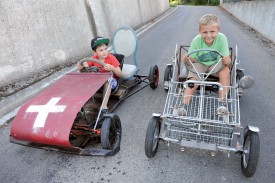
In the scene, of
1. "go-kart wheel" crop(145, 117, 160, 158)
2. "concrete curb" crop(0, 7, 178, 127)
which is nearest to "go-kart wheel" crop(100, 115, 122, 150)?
"go-kart wheel" crop(145, 117, 160, 158)

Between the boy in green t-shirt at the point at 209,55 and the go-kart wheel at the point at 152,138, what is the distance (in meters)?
0.51

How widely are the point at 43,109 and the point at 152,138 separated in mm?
1405

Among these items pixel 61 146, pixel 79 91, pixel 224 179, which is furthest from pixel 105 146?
pixel 224 179

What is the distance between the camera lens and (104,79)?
3.44 m

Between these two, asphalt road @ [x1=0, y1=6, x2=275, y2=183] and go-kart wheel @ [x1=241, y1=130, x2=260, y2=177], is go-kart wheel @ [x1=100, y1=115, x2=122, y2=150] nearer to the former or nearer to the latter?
asphalt road @ [x1=0, y1=6, x2=275, y2=183]

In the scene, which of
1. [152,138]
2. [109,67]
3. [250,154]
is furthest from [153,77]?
[250,154]

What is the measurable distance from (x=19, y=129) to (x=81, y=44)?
186 inches

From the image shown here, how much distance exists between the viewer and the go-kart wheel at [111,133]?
9.23ft

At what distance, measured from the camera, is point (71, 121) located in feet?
8.80

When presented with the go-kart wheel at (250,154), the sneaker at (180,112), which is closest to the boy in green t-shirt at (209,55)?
the sneaker at (180,112)

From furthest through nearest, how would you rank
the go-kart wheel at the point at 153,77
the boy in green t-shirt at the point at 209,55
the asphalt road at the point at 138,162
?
the go-kart wheel at the point at 153,77, the boy in green t-shirt at the point at 209,55, the asphalt road at the point at 138,162

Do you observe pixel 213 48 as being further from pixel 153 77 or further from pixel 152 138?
pixel 152 138

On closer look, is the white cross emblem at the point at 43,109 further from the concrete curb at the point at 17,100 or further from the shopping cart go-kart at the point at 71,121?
the concrete curb at the point at 17,100

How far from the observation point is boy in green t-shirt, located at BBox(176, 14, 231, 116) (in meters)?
3.19
